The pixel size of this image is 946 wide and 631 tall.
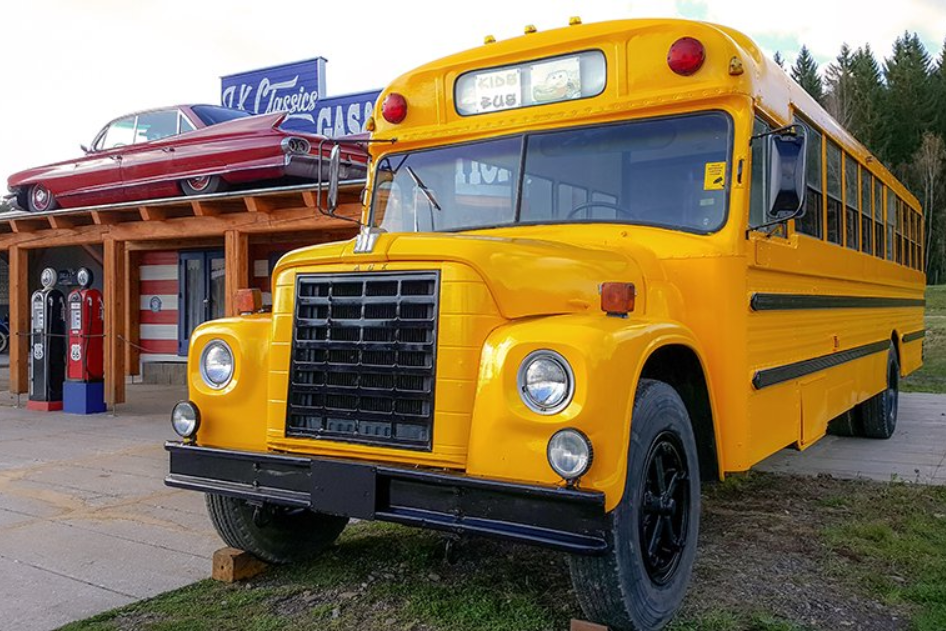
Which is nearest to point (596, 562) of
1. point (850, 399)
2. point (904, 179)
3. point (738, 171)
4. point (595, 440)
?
point (595, 440)

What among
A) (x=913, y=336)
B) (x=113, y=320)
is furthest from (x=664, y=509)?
(x=113, y=320)

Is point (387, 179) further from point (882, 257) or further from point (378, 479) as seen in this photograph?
point (882, 257)

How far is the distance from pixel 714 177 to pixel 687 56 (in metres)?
0.56


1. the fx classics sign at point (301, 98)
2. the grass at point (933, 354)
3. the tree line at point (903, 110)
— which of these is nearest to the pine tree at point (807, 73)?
the tree line at point (903, 110)

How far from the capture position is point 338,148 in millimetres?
4090

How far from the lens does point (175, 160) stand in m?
9.52

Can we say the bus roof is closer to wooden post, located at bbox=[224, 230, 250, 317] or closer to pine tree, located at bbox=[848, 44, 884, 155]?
wooden post, located at bbox=[224, 230, 250, 317]

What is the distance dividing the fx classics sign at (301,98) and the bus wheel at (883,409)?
8.32 m

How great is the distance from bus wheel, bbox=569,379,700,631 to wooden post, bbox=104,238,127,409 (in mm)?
8160

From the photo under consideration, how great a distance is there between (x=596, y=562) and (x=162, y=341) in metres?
12.2

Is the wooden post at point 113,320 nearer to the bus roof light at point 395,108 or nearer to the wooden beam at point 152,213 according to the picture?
the wooden beam at point 152,213

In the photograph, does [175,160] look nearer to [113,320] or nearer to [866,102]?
[113,320]

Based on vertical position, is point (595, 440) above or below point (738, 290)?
below

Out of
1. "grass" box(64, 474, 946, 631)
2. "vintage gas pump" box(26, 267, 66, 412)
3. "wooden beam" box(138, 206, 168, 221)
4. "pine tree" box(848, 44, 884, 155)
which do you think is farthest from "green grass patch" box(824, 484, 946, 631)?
"pine tree" box(848, 44, 884, 155)
